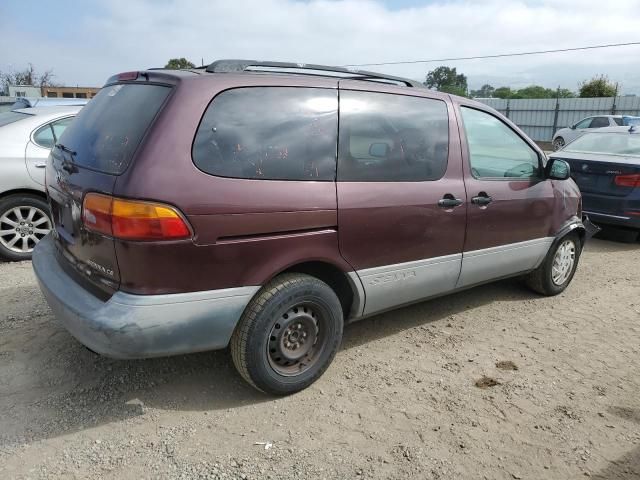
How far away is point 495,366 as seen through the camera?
356cm

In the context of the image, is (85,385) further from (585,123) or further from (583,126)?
(585,123)

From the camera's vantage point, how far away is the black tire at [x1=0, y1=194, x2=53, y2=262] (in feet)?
17.3

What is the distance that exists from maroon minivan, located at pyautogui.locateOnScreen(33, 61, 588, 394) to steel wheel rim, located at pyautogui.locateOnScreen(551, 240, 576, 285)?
1.30 meters

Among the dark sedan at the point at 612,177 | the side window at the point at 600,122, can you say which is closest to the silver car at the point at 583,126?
the side window at the point at 600,122

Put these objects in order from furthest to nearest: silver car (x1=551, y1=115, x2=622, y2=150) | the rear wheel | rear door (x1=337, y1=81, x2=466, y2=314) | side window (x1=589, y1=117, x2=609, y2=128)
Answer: the rear wheel, side window (x1=589, y1=117, x2=609, y2=128), silver car (x1=551, y1=115, x2=622, y2=150), rear door (x1=337, y1=81, x2=466, y2=314)

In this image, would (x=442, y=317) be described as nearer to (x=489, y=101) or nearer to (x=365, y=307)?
(x=365, y=307)

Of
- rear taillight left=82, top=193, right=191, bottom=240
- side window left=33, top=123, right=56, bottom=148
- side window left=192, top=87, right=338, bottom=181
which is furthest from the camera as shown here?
side window left=33, top=123, right=56, bottom=148

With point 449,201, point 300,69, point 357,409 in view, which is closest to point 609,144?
point 449,201

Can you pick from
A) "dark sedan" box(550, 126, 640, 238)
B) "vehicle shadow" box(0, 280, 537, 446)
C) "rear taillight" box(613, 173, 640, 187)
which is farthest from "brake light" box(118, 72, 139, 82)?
"rear taillight" box(613, 173, 640, 187)

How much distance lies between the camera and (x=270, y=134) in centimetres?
282

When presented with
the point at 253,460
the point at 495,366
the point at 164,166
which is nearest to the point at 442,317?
the point at 495,366

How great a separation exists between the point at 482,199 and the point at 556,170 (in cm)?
101

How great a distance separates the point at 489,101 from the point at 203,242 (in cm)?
3268

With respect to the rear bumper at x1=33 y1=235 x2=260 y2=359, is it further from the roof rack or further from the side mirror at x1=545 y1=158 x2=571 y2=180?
the side mirror at x1=545 y1=158 x2=571 y2=180
